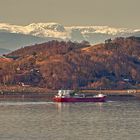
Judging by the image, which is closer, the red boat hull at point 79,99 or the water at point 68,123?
the water at point 68,123

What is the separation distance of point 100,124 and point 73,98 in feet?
218

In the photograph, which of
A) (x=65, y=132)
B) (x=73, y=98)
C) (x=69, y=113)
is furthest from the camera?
(x=73, y=98)

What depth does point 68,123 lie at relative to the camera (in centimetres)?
10275

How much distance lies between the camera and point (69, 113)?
123m

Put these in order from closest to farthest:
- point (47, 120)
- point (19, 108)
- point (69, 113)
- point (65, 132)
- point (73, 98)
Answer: point (65, 132), point (47, 120), point (69, 113), point (19, 108), point (73, 98)

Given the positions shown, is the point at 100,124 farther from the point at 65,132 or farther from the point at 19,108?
the point at 19,108

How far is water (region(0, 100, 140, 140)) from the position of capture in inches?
3472

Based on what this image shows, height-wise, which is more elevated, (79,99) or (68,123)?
(79,99)

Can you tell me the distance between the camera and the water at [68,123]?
289 feet

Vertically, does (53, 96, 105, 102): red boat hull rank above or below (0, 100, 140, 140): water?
above

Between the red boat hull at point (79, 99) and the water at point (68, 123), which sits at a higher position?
the red boat hull at point (79, 99)

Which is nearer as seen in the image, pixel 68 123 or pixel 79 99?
pixel 68 123

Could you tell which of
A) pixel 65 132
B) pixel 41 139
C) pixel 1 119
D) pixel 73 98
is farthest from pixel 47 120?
pixel 73 98

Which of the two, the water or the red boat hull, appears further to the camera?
the red boat hull
